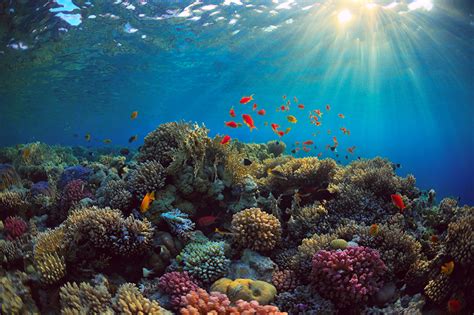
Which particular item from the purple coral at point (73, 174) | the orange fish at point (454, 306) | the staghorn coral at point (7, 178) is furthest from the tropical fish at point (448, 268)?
the staghorn coral at point (7, 178)

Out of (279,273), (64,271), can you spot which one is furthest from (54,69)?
(279,273)

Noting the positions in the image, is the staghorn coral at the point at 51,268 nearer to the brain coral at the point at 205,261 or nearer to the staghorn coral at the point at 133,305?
the staghorn coral at the point at 133,305

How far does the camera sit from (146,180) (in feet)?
21.8

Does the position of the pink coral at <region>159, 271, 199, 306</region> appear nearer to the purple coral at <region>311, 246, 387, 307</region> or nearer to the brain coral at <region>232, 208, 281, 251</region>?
the brain coral at <region>232, 208, 281, 251</region>

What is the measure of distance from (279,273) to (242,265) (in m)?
0.74

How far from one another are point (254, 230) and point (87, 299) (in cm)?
318

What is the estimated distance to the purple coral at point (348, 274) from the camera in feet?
15.2

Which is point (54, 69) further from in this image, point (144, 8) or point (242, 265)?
point (242, 265)

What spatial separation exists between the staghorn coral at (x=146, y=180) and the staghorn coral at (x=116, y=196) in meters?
0.19

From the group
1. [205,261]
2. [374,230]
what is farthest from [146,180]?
[374,230]

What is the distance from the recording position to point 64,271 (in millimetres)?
5379

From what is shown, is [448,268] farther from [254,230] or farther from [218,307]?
[218,307]

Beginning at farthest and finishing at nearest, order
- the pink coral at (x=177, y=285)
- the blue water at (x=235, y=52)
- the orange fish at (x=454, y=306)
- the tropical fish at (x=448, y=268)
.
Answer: the blue water at (x=235, y=52) < the pink coral at (x=177, y=285) < the tropical fish at (x=448, y=268) < the orange fish at (x=454, y=306)

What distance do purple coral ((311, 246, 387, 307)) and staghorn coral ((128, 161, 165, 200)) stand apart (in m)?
3.87
